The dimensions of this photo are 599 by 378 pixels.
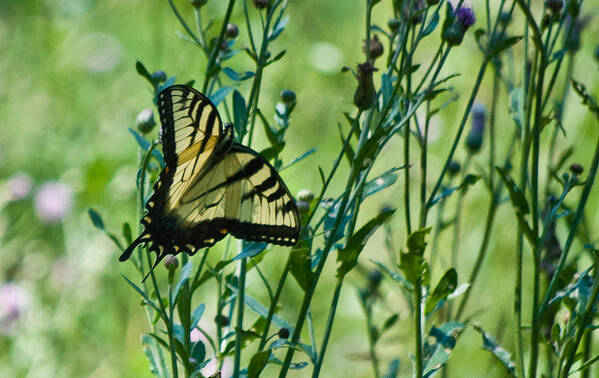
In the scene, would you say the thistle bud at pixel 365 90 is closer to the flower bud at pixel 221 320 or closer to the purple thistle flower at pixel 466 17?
the purple thistle flower at pixel 466 17

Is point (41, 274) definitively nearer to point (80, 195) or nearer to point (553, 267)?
point (80, 195)

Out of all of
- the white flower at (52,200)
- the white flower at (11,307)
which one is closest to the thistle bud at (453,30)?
the white flower at (11,307)

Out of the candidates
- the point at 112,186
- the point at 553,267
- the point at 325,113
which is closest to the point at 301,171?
the point at 325,113

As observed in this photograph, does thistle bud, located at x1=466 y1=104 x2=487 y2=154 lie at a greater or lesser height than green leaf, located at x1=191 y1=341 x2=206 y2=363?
greater

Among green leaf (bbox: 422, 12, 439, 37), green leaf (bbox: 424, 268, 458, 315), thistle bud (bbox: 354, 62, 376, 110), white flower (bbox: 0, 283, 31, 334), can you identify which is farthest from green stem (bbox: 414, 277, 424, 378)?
white flower (bbox: 0, 283, 31, 334)

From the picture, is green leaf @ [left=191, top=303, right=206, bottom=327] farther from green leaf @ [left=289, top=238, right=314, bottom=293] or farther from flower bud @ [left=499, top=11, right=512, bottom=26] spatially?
flower bud @ [left=499, top=11, right=512, bottom=26]
